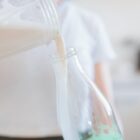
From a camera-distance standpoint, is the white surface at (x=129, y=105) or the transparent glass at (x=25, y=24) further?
the white surface at (x=129, y=105)

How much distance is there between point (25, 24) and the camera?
1.65 ft

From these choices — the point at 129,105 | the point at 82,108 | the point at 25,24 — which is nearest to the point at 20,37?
the point at 25,24

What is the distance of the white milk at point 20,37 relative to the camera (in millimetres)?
498

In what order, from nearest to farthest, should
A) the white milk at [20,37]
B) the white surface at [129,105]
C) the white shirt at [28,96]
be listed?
the white milk at [20,37], the white shirt at [28,96], the white surface at [129,105]

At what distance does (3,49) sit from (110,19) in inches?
49.1

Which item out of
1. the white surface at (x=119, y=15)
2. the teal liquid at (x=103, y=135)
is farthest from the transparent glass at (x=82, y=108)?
the white surface at (x=119, y=15)

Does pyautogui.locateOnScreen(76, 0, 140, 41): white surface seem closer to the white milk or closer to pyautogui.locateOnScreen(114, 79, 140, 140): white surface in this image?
pyautogui.locateOnScreen(114, 79, 140, 140): white surface

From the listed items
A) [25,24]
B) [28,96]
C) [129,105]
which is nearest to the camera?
[25,24]

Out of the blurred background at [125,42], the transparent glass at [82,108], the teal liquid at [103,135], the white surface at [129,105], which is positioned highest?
the transparent glass at [82,108]

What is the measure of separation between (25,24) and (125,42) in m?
1.24

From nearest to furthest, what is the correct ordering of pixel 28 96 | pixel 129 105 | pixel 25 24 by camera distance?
pixel 25 24, pixel 28 96, pixel 129 105

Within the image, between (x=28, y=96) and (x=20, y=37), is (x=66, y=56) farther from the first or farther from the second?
(x=28, y=96)

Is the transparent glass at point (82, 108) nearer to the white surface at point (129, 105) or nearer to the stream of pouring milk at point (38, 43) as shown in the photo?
the stream of pouring milk at point (38, 43)

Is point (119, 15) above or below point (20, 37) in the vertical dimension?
below
